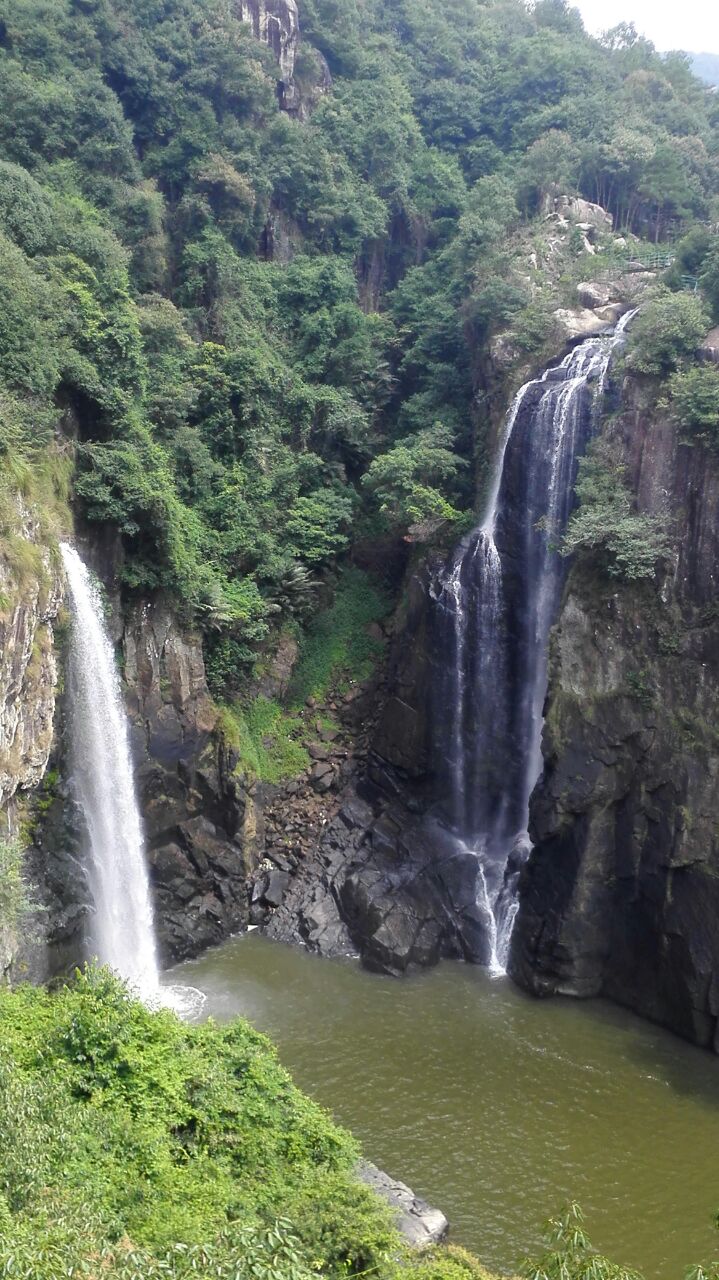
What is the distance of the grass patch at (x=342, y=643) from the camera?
24.6 m

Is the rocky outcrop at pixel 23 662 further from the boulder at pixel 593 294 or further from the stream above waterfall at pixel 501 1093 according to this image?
the boulder at pixel 593 294

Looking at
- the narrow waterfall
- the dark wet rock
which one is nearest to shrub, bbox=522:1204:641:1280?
the dark wet rock

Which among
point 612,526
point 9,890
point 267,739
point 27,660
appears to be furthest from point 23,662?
point 612,526

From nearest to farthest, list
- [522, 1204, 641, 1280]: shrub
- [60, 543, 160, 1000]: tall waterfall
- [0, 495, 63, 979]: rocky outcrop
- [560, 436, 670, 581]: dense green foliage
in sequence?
[522, 1204, 641, 1280]: shrub < [0, 495, 63, 979]: rocky outcrop < [60, 543, 160, 1000]: tall waterfall < [560, 436, 670, 581]: dense green foliage

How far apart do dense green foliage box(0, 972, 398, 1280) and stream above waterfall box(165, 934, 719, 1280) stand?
2784mm

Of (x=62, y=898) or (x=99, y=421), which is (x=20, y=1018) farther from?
(x=99, y=421)

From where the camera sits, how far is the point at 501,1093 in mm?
15344

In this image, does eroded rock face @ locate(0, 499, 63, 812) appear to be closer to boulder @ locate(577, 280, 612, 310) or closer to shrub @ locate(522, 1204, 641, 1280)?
shrub @ locate(522, 1204, 641, 1280)

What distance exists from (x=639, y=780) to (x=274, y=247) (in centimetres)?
2079

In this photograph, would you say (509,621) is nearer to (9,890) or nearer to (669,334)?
(669,334)

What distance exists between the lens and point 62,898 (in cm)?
1711

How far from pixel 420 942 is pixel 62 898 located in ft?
23.8

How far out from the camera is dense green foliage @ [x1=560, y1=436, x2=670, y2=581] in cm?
1869

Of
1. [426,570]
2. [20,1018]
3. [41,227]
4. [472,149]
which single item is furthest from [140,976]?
[472,149]
